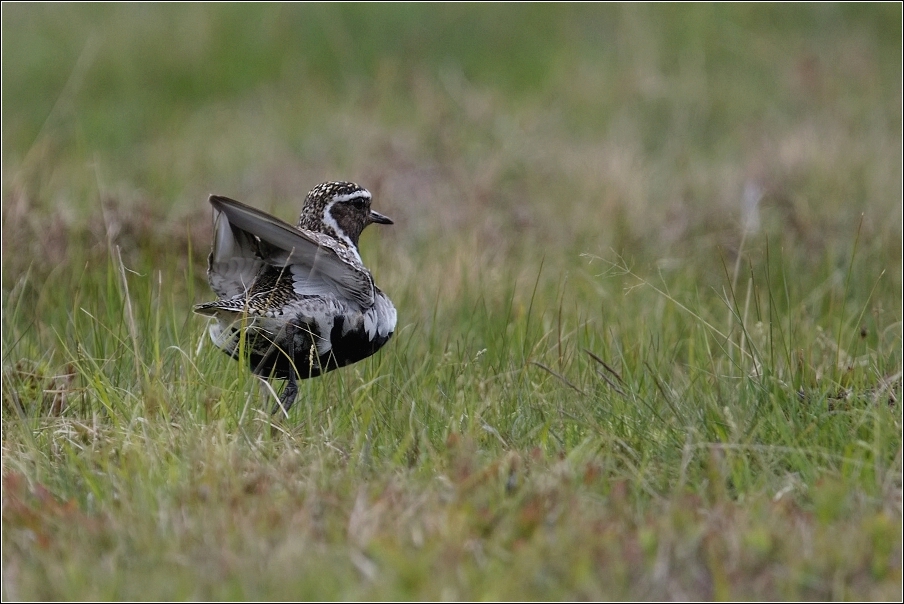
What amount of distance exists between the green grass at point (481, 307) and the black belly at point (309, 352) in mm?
102

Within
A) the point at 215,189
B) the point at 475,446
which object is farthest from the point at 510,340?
the point at 215,189

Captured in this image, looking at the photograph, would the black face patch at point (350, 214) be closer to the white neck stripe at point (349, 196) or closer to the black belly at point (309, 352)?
the white neck stripe at point (349, 196)

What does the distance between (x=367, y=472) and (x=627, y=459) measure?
2.63 feet

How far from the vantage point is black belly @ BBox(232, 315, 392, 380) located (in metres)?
4.64

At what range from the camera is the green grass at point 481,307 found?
3.14 metres

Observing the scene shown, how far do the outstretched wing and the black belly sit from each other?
14 centimetres

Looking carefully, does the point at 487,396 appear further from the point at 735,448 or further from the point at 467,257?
the point at 467,257

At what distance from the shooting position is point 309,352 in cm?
469

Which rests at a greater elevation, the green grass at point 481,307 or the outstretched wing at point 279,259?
the outstretched wing at point 279,259

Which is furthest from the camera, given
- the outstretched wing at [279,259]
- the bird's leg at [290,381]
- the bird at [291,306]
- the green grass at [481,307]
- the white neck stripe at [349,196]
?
the white neck stripe at [349,196]

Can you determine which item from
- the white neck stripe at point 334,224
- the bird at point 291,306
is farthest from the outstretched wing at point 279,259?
the white neck stripe at point 334,224

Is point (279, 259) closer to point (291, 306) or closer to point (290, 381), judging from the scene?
point (291, 306)

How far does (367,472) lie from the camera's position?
3689 mm

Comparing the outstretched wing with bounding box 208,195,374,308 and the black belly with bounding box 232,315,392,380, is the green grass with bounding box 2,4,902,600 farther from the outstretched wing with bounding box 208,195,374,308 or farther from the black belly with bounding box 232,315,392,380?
the outstretched wing with bounding box 208,195,374,308
